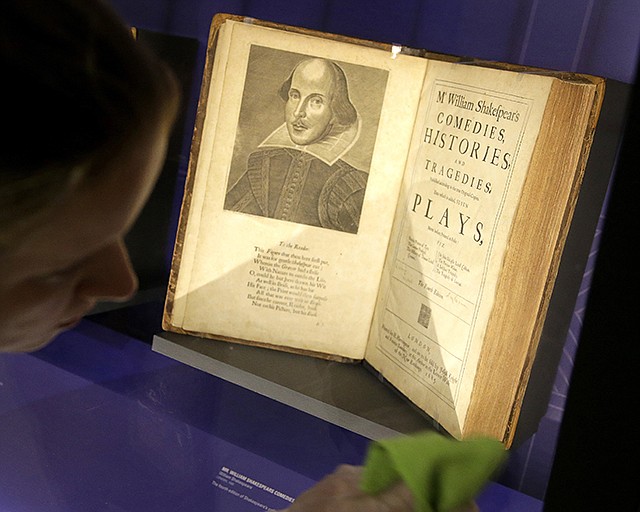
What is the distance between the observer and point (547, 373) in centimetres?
68

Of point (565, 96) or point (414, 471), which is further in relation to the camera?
point (565, 96)

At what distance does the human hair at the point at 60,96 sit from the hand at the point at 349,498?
0.63 feet

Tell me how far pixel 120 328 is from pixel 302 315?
0.33 meters

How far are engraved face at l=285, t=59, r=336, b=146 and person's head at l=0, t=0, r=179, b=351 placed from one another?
1.41 feet

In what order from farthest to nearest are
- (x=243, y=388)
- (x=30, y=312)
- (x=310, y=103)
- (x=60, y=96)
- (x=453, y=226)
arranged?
(x=243, y=388), (x=310, y=103), (x=453, y=226), (x=30, y=312), (x=60, y=96)

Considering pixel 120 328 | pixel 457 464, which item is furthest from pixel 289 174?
pixel 457 464

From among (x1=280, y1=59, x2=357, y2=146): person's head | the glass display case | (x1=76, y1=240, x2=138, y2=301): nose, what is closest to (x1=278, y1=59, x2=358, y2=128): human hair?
(x1=280, y1=59, x2=357, y2=146): person's head

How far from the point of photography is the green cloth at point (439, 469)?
370mm

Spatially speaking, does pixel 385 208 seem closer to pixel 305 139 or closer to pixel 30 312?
pixel 305 139

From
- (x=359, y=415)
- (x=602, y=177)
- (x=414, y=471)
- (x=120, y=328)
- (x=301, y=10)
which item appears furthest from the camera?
(x=120, y=328)

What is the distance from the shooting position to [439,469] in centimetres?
38

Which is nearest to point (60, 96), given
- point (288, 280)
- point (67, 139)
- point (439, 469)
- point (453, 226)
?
point (67, 139)

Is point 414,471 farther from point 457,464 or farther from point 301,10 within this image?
point 301,10

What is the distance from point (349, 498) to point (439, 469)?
0.05m
